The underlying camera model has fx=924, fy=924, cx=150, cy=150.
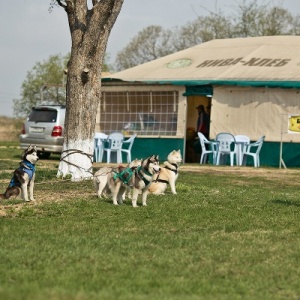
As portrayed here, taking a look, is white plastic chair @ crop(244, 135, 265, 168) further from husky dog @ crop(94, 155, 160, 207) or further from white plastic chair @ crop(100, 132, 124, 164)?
husky dog @ crop(94, 155, 160, 207)

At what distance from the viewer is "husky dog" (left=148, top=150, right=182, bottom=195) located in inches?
634

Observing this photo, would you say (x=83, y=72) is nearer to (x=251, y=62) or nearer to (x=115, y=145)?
(x=115, y=145)

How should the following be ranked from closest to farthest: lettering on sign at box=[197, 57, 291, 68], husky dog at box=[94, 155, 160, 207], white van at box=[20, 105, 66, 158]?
husky dog at box=[94, 155, 160, 207] < lettering on sign at box=[197, 57, 291, 68] < white van at box=[20, 105, 66, 158]

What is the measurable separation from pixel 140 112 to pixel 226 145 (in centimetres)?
371

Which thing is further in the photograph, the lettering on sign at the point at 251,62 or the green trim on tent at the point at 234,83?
the lettering on sign at the point at 251,62

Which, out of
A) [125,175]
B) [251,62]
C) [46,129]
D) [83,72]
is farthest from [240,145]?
[125,175]

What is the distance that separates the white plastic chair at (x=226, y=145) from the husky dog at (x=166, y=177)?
11.0 metres

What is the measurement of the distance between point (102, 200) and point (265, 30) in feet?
118

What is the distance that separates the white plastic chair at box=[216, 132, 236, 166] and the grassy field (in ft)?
36.4

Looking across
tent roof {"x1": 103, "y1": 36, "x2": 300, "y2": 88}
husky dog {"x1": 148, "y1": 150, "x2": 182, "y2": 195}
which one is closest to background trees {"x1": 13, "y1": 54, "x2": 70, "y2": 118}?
tent roof {"x1": 103, "y1": 36, "x2": 300, "y2": 88}

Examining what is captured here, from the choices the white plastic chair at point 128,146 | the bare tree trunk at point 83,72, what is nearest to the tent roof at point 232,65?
the white plastic chair at point 128,146

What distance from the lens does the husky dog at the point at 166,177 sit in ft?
52.9

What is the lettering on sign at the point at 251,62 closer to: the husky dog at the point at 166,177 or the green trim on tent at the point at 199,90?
the green trim on tent at the point at 199,90

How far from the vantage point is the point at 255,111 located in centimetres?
2797
